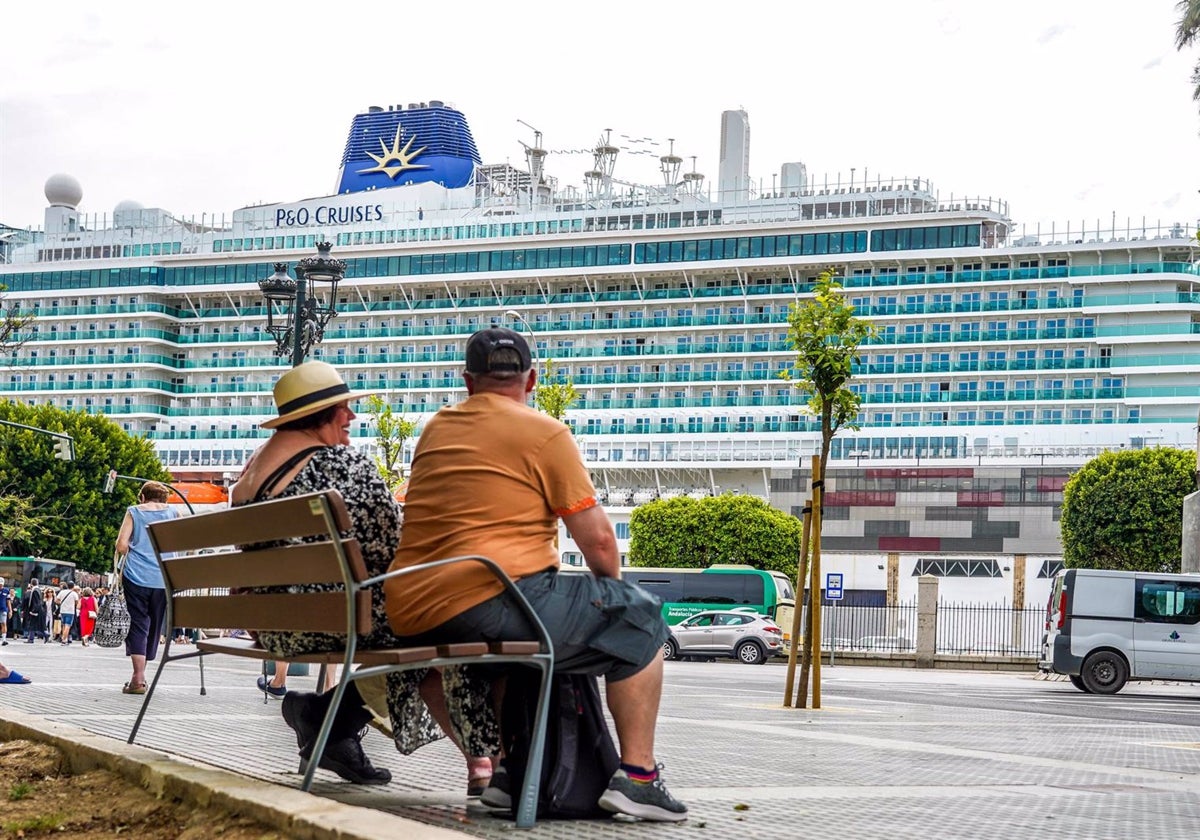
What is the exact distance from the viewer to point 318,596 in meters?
4.59

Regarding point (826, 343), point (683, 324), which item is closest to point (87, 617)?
point (826, 343)

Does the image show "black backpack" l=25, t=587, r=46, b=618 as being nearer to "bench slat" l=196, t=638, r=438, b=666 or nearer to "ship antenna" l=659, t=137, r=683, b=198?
"bench slat" l=196, t=638, r=438, b=666

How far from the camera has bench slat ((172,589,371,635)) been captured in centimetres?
447

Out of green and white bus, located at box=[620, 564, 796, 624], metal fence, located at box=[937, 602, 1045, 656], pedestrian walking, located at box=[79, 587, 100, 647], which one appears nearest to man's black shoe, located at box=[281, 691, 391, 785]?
pedestrian walking, located at box=[79, 587, 100, 647]

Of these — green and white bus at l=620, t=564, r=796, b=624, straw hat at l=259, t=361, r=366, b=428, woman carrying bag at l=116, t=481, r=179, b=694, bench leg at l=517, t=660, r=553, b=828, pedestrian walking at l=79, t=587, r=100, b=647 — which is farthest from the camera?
green and white bus at l=620, t=564, r=796, b=624

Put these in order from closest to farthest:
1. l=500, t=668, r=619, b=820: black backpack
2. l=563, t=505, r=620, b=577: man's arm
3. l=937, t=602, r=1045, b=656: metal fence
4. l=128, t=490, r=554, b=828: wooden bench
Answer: l=128, t=490, r=554, b=828: wooden bench → l=500, t=668, r=619, b=820: black backpack → l=563, t=505, r=620, b=577: man's arm → l=937, t=602, r=1045, b=656: metal fence

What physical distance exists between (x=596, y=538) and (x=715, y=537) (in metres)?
59.9

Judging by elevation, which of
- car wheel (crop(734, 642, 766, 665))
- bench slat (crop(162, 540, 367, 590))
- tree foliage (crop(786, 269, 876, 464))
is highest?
tree foliage (crop(786, 269, 876, 464))

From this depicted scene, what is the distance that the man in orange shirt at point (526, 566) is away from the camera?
4.43 metres

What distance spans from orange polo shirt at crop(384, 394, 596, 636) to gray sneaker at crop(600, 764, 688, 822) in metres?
0.62

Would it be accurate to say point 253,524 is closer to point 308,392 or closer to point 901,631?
point 308,392

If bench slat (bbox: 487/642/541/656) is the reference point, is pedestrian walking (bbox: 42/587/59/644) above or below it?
below

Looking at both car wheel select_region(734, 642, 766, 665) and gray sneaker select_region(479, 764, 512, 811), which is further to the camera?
car wheel select_region(734, 642, 766, 665)

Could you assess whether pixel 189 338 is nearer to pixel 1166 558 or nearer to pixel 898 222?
pixel 898 222
